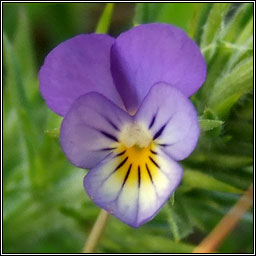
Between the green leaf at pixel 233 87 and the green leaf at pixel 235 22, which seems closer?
the green leaf at pixel 233 87

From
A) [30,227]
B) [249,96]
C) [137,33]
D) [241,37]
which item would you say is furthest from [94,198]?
[30,227]

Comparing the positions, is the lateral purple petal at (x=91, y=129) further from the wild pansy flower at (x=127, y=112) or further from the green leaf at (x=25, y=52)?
the green leaf at (x=25, y=52)

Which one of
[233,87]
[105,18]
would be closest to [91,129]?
[233,87]

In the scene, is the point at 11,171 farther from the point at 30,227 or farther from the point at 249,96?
the point at 249,96

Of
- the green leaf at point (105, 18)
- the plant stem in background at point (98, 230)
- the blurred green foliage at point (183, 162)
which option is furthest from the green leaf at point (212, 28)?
the plant stem in background at point (98, 230)

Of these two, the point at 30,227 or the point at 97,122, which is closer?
the point at 97,122
